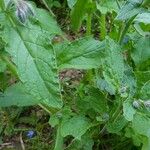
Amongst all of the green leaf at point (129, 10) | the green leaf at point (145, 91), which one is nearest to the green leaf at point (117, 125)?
the green leaf at point (145, 91)

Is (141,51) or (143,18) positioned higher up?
(143,18)

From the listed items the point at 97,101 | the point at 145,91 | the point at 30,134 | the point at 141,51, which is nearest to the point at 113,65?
the point at 145,91

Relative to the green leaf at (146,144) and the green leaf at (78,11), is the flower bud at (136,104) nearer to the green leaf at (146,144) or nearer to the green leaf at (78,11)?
the green leaf at (146,144)

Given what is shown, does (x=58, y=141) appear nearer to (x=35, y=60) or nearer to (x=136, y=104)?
(x=136, y=104)

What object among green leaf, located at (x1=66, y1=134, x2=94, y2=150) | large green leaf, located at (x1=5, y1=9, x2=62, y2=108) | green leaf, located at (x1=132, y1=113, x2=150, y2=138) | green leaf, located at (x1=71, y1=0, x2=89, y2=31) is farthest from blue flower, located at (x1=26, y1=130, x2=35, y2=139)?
large green leaf, located at (x1=5, y1=9, x2=62, y2=108)

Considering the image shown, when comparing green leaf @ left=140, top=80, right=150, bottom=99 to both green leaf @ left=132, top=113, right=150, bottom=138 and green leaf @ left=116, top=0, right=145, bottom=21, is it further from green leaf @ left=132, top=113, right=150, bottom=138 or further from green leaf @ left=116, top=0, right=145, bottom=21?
green leaf @ left=116, top=0, right=145, bottom=21

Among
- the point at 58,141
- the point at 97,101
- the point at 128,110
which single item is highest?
the point at 128,110

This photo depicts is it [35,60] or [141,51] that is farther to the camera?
[141,51]
